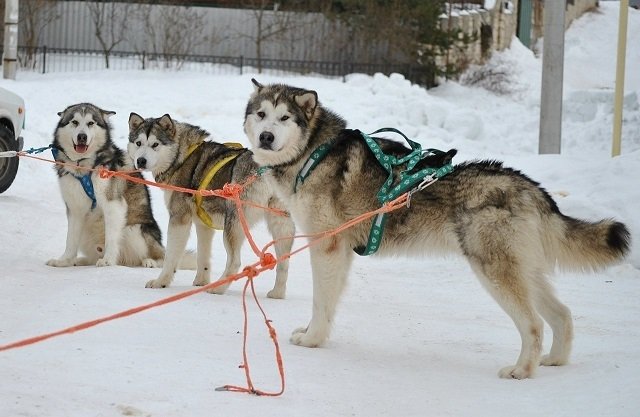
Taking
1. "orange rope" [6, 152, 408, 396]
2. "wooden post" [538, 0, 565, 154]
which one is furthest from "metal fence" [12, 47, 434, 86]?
"orange rope" [6, 152, 408, 396]

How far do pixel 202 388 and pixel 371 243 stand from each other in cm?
168

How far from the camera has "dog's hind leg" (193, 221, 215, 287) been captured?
8250mm

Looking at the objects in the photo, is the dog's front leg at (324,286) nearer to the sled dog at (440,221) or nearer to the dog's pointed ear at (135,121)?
the sled dog at (440,221)

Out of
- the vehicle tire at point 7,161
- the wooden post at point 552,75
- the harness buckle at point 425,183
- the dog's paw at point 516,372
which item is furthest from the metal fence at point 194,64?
the dog's paw at point 516,372

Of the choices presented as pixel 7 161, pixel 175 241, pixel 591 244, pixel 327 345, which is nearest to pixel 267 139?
pixel 327 345

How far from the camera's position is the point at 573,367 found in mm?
5664

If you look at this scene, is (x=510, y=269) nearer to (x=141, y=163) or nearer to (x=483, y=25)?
(x=141, y=163)

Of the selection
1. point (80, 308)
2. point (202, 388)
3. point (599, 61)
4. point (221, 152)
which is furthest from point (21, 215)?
point (599, 61)

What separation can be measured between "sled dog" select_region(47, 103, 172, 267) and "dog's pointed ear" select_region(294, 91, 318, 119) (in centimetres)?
347

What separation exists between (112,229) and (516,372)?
4860mm

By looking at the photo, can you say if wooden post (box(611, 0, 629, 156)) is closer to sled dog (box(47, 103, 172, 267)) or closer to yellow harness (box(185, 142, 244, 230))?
sled dog (box(47, 103, 172, 267))

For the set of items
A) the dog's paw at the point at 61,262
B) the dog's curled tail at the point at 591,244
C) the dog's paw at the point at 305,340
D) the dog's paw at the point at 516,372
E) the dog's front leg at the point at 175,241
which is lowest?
the dog's paw at the point at 61,262

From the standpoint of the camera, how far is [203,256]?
27.1 ft

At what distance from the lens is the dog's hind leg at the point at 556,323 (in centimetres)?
574
